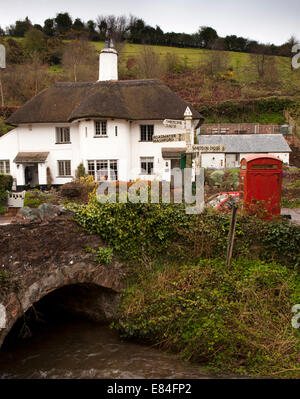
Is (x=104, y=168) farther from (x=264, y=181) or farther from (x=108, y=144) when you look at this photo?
(x=264, y=181)

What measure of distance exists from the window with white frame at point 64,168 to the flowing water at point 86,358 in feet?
47.3

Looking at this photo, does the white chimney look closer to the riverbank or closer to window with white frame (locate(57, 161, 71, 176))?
window with white frame (locate(57, 161, 71, 176))

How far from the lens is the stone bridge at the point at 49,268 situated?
6.61m

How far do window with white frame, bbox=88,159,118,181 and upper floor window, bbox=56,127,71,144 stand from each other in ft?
9.04

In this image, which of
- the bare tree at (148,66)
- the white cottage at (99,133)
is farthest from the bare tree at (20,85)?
the bare tree at (148,66)

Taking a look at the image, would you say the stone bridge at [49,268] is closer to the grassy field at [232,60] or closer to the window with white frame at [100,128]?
the window with white frame at [100,128]

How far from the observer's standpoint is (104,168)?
20828mm

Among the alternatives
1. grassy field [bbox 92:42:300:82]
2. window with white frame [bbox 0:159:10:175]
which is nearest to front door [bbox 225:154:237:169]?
window with white frame [bbox 0:159:10:175]

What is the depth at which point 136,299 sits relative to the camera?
8.12m

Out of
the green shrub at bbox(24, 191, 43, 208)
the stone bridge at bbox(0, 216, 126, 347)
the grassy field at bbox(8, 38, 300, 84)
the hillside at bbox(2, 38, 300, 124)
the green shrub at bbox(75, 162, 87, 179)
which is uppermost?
the grassy field at bbox(8, 38, 300, 84)

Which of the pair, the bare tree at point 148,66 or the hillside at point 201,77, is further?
the bare tree at point 148,66

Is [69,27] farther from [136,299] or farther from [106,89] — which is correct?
[136,299]

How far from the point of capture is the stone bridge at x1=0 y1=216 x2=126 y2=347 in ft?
21.7

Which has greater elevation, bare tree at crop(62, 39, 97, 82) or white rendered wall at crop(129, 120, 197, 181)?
bare tree at crop(62, 39, 97, 82)
